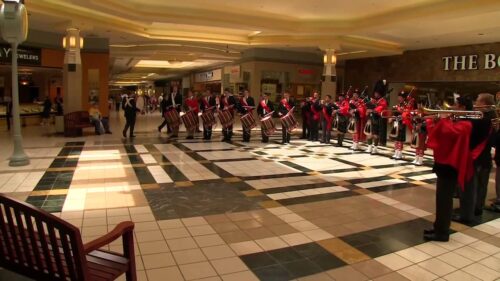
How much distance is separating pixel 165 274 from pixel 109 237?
993mm

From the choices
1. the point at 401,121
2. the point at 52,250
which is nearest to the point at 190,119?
the point at 401,121

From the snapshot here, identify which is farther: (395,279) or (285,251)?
(285,251)

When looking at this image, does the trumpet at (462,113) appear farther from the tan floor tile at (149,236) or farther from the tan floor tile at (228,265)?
the tan floor tile at (149,236)

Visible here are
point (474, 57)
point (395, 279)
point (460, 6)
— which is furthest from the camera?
point (474, 57)

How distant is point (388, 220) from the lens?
14.9 feet

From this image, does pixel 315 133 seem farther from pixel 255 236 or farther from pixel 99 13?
pixel 255 236

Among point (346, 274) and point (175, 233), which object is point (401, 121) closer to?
point (346, 274)

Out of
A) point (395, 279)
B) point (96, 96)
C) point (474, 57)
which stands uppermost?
point (474, 57)

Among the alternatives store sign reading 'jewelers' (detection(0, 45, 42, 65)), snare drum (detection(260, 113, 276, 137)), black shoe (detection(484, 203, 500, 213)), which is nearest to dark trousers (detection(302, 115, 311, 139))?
snare drum (detection(260, 113, 276, 137))

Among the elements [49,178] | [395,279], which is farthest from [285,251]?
[49,178]

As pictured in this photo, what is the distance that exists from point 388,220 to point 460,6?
6.63 m

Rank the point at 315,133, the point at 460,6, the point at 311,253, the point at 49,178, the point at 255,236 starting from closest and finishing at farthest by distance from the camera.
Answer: the point at 311,253
the point at 255,236
the point at 49,178
the point at 460,6
the point at 315,133

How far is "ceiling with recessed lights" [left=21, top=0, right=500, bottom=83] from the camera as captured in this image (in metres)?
9.41

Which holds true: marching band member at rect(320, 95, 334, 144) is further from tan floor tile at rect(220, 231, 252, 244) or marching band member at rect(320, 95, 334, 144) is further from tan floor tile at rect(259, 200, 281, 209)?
tan floor tile at rect(220, 231, 252, 244)
